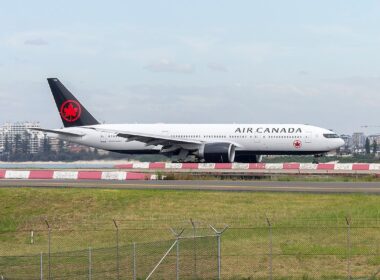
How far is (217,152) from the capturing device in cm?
7306

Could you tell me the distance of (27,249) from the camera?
34.5 metres

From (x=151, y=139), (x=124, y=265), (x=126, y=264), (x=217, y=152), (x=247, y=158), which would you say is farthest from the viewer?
(x=247, y=158)

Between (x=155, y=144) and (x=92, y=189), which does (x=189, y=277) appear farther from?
(x=155, y=144)

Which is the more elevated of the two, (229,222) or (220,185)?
(220,185)

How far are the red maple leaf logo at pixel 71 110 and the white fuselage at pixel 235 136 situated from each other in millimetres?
1706

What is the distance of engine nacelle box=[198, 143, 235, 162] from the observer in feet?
239

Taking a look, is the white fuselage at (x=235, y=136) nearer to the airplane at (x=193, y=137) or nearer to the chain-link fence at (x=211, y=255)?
the airplane at (x=193, y=137)

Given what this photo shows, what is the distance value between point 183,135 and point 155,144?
130 inches

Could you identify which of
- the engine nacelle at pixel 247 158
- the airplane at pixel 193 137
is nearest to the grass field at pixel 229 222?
the airplane at pixel 193 137

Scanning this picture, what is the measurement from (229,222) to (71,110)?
47.9 m

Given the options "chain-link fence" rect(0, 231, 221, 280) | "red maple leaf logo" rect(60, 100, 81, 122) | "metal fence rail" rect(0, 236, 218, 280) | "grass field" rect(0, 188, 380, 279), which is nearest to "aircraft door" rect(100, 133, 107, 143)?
"red maple leaf logo" rect(60, 100, 81, 122)

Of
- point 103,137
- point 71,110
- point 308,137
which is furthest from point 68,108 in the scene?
point 308,137

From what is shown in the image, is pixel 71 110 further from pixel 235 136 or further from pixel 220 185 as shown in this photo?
pixel 220 185

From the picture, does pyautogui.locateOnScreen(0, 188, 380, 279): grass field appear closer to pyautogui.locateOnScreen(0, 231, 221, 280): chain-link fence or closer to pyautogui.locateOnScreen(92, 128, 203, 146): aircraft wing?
pyautogui.locateOnScreen(0, 231, 221, 280): chain-link fence
